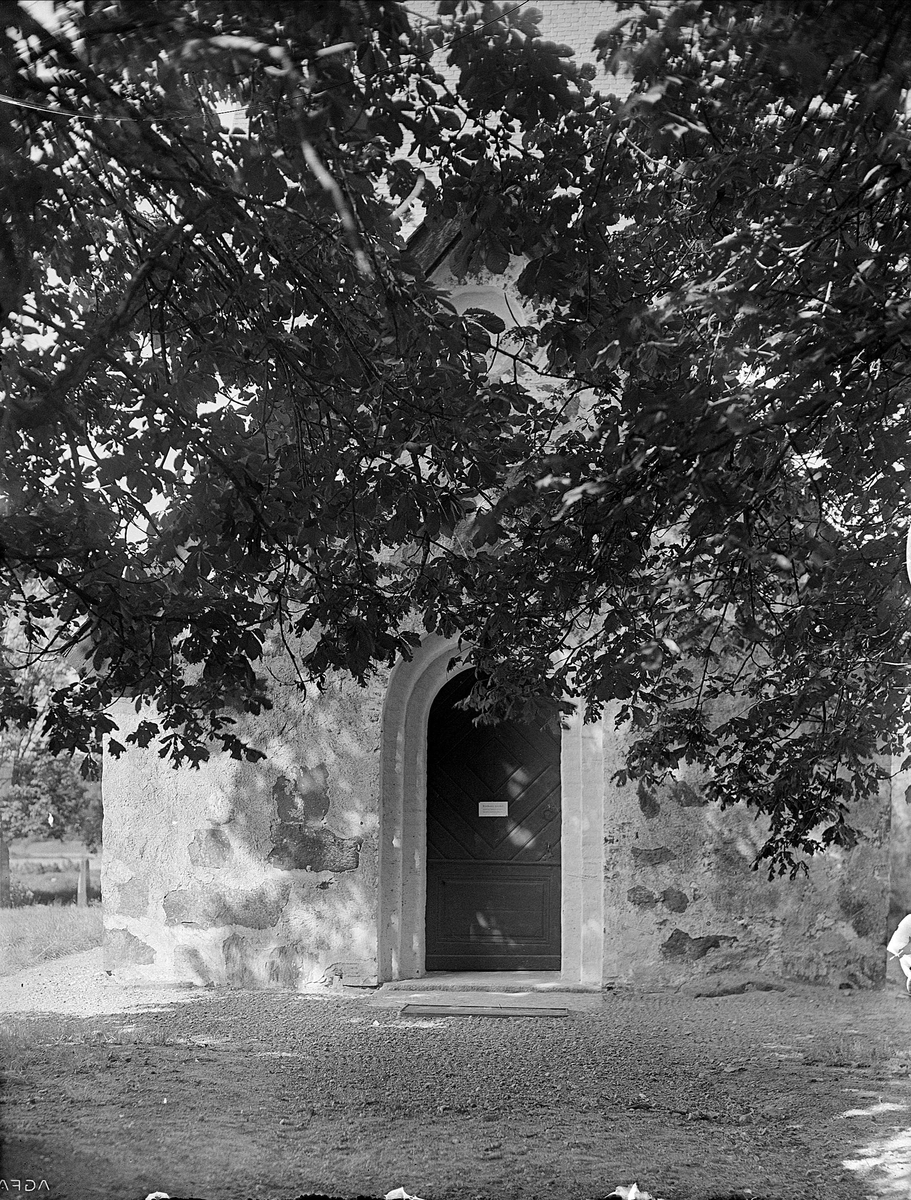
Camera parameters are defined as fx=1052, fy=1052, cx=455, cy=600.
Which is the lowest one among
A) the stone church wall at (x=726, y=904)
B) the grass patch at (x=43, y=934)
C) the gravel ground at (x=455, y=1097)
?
the grass patch at (x=43, y=934)

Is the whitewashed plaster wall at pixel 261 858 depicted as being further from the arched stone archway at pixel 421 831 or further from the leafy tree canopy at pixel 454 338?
the leafy tree canopy at pixel 454 338

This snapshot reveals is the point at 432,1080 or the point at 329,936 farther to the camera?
the point at 329,936

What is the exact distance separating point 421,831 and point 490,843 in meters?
0.49

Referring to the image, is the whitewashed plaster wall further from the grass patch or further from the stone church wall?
the grass patch

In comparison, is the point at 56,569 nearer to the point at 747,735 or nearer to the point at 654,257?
the point at 654,257

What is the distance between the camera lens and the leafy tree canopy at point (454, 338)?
1991 mm

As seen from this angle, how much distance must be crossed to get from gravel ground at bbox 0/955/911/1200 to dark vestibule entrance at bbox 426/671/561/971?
883mm

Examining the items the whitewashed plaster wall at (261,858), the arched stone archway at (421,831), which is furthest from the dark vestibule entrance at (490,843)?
the whitewashed plaster wall at (261,858)

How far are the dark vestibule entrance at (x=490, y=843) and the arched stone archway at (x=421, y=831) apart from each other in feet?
0.64

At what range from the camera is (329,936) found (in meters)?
6.30

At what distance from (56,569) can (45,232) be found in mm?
817

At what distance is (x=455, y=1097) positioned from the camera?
426cm

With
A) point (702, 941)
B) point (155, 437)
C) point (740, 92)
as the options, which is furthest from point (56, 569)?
point (702, 941)

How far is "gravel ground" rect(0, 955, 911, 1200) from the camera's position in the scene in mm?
3059
